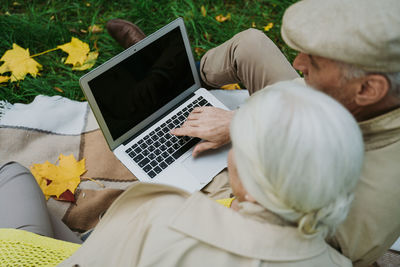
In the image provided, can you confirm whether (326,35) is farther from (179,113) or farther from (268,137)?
(179,113)

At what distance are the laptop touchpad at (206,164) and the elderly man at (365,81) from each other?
67 cm

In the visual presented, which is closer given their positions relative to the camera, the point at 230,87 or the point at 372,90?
the point at 372,90

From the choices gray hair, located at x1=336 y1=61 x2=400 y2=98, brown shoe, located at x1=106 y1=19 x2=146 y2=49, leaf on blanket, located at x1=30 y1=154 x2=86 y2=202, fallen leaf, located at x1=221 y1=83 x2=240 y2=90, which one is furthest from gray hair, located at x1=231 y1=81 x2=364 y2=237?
brown shoe, located at x1=106 y1=19 x2=146 y2=49

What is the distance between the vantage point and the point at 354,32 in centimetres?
116

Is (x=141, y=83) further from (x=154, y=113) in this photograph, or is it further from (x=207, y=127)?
(x=207, y=127)

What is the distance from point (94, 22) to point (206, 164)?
5.85 ft

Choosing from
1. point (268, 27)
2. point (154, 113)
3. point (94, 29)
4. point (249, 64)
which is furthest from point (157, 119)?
point (268, 27)

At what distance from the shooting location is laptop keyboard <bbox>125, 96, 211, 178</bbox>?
70.6 inches

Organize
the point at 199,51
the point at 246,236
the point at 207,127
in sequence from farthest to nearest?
the point at 199,51
the point at 207,127
the point at 246,236

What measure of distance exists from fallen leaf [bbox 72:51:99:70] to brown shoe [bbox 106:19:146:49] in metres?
0.22

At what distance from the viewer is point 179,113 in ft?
6.49

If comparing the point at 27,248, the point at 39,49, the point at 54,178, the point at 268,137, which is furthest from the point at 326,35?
the point at 39,49

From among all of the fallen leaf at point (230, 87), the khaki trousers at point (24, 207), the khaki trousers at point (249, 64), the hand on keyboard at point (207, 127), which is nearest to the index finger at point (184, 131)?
the hand on keyboard at point (207, 127)

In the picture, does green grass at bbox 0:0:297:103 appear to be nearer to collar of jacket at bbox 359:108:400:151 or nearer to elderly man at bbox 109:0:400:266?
elderly man at bbox 109:0:400:266
